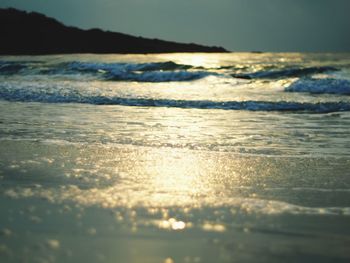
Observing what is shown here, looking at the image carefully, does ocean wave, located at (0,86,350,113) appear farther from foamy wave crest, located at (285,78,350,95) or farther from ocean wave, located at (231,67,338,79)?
ocean wave, located at (231,67,338,79)

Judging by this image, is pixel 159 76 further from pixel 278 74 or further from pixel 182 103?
pixel 182 103

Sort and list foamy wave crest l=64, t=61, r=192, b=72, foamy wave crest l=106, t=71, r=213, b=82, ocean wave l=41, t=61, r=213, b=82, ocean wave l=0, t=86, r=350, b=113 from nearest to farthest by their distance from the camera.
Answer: ocean wave l=0, t=86, r=350, b=113, foamy wave crest l=106, t=71, r=213, b=82, ocean wave l=41, t=61, r=213, b=82, foamy wave crest l=64, t=61, r=192, b=72

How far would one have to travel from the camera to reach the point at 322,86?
14586mm

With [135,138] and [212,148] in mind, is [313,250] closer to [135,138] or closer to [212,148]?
[212,148]

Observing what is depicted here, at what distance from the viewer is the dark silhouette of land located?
70.1 m

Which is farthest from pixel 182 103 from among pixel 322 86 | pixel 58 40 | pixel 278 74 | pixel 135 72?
pixel 58 40

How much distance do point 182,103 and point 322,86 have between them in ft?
19.8

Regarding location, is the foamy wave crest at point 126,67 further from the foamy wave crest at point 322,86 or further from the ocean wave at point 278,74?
the foamy wave crest at point 322,86

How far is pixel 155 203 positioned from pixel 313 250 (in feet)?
2.98

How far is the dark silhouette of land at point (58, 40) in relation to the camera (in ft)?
230

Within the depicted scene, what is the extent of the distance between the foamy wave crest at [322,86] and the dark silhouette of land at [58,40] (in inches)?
2172

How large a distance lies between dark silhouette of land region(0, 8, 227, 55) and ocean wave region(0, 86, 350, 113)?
58.5 metres

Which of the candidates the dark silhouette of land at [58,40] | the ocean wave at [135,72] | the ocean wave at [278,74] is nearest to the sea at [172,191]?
the ocean wave at [135,72]

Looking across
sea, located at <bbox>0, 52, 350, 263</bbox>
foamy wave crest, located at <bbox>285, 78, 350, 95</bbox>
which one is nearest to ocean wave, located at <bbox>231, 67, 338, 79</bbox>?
foamy wave crest, located at <bbox>285, 78, 350, 95</bbox>
